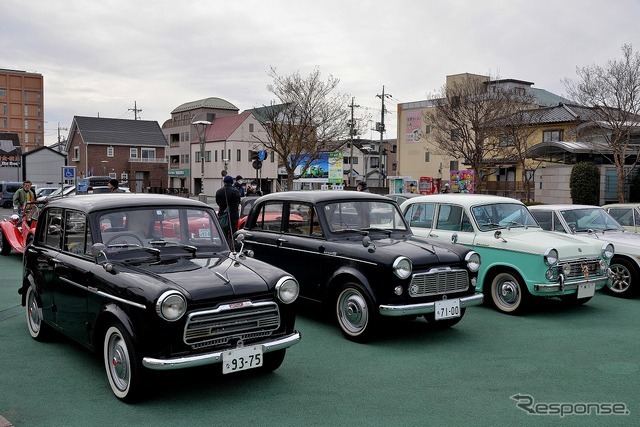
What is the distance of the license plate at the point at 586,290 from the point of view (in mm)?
8211

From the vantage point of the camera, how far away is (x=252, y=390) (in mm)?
5105

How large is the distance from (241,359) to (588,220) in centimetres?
793

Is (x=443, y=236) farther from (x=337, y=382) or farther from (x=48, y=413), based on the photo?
(x=48, y=413)

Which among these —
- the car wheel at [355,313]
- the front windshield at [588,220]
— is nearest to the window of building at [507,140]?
the front windshield at [588,220]

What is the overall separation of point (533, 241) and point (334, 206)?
2.93m

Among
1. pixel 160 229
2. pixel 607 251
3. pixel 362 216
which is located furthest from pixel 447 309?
pixel 607 251

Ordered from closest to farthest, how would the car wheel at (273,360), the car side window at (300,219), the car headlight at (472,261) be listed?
the car wheel at (273,360) < the car headlight at (472,261) < the car side window at (300,219)

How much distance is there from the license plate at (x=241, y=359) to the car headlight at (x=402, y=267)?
2.14 m

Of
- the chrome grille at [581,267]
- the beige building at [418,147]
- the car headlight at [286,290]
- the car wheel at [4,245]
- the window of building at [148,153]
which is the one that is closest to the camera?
the car headlight at [286,290]

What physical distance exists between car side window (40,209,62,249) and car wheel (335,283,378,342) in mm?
3207

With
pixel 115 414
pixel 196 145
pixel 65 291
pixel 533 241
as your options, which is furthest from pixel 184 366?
pixel 196 145

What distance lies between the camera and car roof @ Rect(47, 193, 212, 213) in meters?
5.66

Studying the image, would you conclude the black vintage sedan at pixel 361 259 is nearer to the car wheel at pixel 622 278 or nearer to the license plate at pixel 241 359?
the license plate at pixel 241 359

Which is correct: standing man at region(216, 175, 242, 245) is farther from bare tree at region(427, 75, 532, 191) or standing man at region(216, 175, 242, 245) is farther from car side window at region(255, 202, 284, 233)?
bare tree at region(427, 75, 532, 191)
